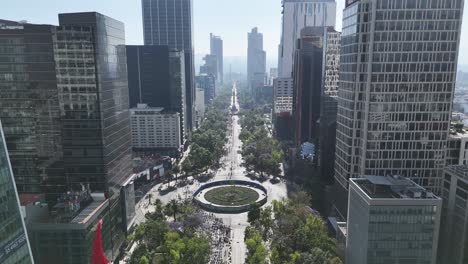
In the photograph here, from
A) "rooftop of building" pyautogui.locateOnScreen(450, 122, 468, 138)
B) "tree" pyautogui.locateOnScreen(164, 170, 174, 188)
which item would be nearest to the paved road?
"tree" pyautogui.locateOnScreen(164, 170, 174, 188)

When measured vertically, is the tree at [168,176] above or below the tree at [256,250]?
below

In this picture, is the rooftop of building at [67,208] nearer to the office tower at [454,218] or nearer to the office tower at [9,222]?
the office tower at [9,222]

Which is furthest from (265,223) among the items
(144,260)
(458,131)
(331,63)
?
(331,63)

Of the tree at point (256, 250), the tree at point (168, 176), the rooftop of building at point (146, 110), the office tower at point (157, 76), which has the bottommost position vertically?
the tree at point (168, 176)

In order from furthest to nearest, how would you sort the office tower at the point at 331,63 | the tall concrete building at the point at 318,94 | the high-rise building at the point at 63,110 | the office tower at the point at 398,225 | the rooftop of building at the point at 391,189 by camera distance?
1. the office tower at the point at 331,63
2. the tall concrete building at the point at 318,94
3. the high-rise building at the point at 63,110
4. the rooftop of building at the point at 391,189
5. the office tower at the point at 398,225

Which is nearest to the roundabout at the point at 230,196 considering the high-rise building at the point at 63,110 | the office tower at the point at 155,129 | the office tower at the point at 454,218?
the high-rise building at the point at 63,110

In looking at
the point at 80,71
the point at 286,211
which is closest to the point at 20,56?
the point at 80,71
